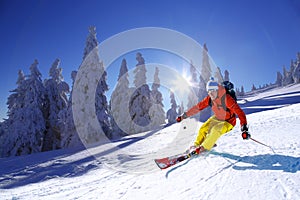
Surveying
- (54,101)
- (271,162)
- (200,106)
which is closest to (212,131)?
(200,106)

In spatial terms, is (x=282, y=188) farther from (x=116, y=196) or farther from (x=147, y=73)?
(x=147, y=73)

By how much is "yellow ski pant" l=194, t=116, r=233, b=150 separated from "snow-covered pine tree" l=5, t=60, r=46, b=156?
68.4 ft

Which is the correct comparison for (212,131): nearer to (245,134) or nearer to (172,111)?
(245,134)

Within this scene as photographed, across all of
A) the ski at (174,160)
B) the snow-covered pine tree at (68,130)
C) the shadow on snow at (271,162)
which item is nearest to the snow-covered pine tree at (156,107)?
the snow-covered pine tree at (68,130)

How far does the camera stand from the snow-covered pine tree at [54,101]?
891 inches

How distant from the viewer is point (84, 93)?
20375mm

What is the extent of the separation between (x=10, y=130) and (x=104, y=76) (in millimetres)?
11486

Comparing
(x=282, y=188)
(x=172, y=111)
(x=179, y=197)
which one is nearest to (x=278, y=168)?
(x=282, y=188)

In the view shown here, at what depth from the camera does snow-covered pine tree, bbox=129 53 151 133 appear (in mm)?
26531

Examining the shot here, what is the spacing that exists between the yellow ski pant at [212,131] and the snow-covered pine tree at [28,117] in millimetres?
20839

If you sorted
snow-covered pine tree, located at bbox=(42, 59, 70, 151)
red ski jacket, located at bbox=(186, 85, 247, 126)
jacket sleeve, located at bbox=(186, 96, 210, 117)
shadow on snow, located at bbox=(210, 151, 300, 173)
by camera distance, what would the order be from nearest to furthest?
shadow on snow, located at bbox=(210, 151, 300, 173), red ski jacket, located at bbox=(186, 85, 247, 126), jacket sleeve, located at bbox=(186, 96, 210, 117), snow-covered pine tree, located at bbox=(42, 59, 70, 151)

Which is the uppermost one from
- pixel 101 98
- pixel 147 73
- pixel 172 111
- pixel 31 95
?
pixel 147 73

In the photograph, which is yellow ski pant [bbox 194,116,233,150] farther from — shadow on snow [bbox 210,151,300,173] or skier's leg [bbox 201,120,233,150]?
shadow on snow [bbox 210,151,300,173]

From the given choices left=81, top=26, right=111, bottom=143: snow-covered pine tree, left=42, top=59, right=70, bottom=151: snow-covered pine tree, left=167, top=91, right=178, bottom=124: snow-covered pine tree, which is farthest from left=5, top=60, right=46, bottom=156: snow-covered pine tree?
left=167, top=91, right=178, bottom=124: snow-covered pine tree
